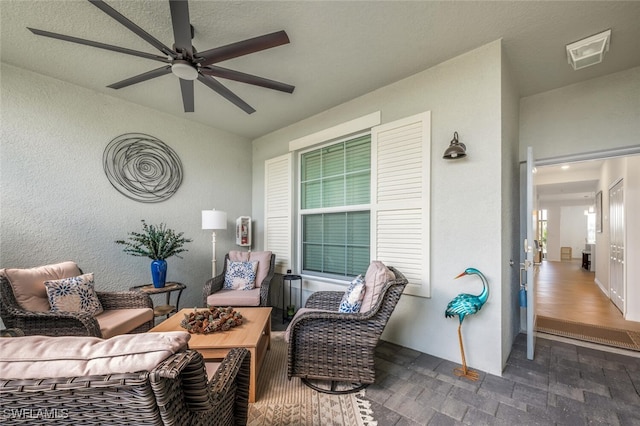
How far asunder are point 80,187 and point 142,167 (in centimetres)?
64

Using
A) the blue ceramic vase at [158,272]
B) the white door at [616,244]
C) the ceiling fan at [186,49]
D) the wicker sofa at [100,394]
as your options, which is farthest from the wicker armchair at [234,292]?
the white door at [616,244]

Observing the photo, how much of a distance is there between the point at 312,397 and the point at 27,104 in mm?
3721

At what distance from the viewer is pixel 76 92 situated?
2791mm

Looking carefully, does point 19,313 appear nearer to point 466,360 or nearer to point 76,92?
point 76,92

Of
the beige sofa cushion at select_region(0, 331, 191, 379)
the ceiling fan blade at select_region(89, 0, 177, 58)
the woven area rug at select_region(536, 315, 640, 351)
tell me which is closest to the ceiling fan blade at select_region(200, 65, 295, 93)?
the ceiling fan blade at select_region(89, 0, 177, 58)

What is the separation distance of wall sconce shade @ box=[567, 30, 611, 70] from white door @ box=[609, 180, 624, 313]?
2619 mm

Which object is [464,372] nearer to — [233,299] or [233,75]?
[233,299]

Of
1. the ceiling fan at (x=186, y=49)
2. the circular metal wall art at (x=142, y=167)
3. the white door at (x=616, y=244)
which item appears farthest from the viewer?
the white door at (x=616, y=244)

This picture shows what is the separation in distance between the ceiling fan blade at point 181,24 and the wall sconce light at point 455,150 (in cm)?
205

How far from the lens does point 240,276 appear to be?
10.7 feet

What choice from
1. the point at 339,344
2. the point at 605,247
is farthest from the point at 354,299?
the point at 605,247

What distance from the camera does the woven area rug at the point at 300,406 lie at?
161 centimetres

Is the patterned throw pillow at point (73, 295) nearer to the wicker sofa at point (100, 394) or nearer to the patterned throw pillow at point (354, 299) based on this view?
the wicker sofa at point (100, 394)

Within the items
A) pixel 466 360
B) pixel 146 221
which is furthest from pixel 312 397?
pixel 146 221
